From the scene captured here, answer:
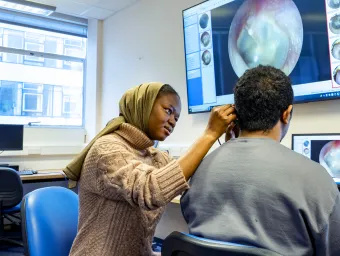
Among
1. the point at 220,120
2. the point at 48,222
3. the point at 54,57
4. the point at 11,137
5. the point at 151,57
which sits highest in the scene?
the point at 54,57

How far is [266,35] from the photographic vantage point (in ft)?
7.13

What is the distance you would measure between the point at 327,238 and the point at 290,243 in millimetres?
90

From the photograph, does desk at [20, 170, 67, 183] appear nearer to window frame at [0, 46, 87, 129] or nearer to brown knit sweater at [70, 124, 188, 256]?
window frame at [0, 46, 87, 129]

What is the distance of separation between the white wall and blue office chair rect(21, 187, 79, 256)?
1.48 m

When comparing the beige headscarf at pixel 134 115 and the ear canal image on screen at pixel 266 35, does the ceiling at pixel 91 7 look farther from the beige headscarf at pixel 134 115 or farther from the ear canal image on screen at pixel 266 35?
the beige headscarf at pixel 134 115

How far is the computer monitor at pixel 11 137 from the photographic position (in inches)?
150

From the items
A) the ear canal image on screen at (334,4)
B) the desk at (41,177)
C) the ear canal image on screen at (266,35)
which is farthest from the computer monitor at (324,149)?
the desk at (41,177)

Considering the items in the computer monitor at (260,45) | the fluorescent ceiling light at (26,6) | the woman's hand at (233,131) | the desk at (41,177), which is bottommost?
the desk at (41,177)

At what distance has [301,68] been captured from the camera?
79.9 inches

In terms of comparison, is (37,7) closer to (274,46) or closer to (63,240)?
(274,46)

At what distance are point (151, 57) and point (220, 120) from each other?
8.38 ft

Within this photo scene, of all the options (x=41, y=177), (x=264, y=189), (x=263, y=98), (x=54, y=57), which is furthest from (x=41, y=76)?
(x=264, y=189)

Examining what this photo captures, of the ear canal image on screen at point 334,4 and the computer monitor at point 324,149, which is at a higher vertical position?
the ear canal image on screen at point 334,4

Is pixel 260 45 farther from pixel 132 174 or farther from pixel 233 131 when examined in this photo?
pixel 132 174
